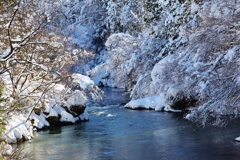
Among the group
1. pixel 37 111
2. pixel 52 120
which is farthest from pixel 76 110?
pixel 37 111

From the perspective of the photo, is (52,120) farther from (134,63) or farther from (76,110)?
(134,63)

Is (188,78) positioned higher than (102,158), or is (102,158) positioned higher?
(188,78)

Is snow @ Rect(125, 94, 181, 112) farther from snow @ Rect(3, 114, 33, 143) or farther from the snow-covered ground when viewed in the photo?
snow @ Rect(3, 114, 33, 143)

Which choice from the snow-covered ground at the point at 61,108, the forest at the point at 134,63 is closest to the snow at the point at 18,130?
the forest at the point at 134,63

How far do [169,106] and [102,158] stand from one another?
10461 millimetres

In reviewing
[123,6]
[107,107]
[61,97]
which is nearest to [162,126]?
[61,97]

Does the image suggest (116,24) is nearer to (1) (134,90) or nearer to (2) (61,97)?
(1) (134,90)

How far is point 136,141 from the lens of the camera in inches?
607

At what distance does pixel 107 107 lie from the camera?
81.8 ft

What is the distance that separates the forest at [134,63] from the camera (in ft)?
32.4

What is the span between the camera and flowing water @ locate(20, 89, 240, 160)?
13.2 meters

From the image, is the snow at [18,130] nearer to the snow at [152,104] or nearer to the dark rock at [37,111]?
the dark rock at [37,111]

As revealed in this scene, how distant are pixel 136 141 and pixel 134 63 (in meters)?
12.2

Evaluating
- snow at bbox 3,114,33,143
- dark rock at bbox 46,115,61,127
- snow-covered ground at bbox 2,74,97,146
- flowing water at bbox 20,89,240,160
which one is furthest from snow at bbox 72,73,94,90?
snow at bbox 3,114,33,143
